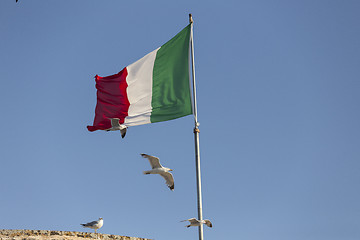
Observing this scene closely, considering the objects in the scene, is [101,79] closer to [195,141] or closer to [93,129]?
[93,129]

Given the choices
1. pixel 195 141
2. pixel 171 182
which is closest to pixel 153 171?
pixel 171 182

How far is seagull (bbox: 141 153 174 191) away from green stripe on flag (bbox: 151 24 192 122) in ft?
4.98

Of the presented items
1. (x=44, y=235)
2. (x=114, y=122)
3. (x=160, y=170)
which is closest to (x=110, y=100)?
(x=114, y=122)

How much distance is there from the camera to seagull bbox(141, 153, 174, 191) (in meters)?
20.1

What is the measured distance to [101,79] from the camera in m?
23.7

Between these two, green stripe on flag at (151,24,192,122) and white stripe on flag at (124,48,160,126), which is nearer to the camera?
green stripe on flag at (151,24,192,122)

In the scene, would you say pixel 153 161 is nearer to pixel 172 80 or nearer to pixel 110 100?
pixel 172 80

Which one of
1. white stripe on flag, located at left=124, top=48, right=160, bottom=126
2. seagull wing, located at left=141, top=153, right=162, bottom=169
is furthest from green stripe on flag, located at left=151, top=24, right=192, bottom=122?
seagull wing, located at left=141, top=153, right=162, bottom=169

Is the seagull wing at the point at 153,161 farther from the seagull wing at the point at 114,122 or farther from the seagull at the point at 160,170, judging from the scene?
the seagull wing at the point at 114,122

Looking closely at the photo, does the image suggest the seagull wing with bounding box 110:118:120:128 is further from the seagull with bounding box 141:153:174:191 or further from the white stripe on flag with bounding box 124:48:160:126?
the seagull with bounding box 141:153:174:191

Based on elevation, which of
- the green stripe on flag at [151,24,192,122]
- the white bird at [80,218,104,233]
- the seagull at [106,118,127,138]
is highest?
the green stripe on flag at [151,24,192,122]

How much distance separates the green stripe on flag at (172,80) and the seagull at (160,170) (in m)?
1.52

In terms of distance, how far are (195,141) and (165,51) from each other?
4476 mm

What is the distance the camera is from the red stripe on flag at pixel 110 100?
22156 mm
